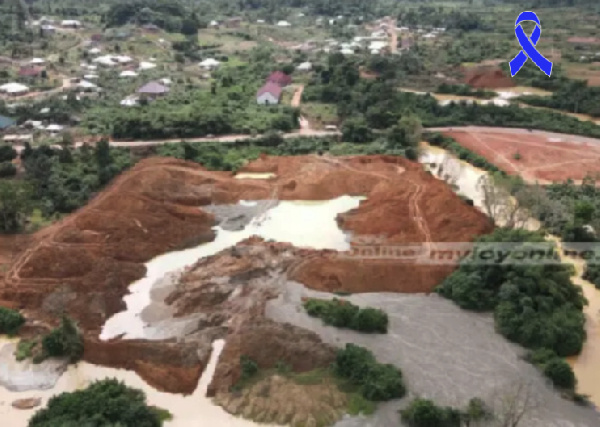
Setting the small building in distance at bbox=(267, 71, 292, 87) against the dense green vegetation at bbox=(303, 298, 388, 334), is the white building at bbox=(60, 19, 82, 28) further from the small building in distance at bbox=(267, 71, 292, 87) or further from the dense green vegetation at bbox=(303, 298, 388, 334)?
the dense green vegetation at bbox=(303, 298, 388, 334)

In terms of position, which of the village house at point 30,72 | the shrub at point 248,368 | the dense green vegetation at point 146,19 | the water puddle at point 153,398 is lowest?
the water puddle at point 153,398

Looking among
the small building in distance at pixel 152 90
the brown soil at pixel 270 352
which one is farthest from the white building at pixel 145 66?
the brown soil at pixel 270 352

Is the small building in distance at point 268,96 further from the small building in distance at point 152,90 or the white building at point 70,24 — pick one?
the white building at point 70,24

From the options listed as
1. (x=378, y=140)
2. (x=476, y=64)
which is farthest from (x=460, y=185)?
(x=476, y=64)

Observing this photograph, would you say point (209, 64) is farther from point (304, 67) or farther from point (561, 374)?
point (561, 374)

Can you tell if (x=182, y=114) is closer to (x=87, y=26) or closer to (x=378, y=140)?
(x=378, y=140)

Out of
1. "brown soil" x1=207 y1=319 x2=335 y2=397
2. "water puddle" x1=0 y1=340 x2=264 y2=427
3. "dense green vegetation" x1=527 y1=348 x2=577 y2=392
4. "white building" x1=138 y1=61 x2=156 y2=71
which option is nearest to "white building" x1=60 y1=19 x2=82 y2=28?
"white building" x1=138 y1=61 x2=156 y2=71

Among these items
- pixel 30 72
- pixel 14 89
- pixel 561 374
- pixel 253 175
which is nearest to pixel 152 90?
pixel 14 89
